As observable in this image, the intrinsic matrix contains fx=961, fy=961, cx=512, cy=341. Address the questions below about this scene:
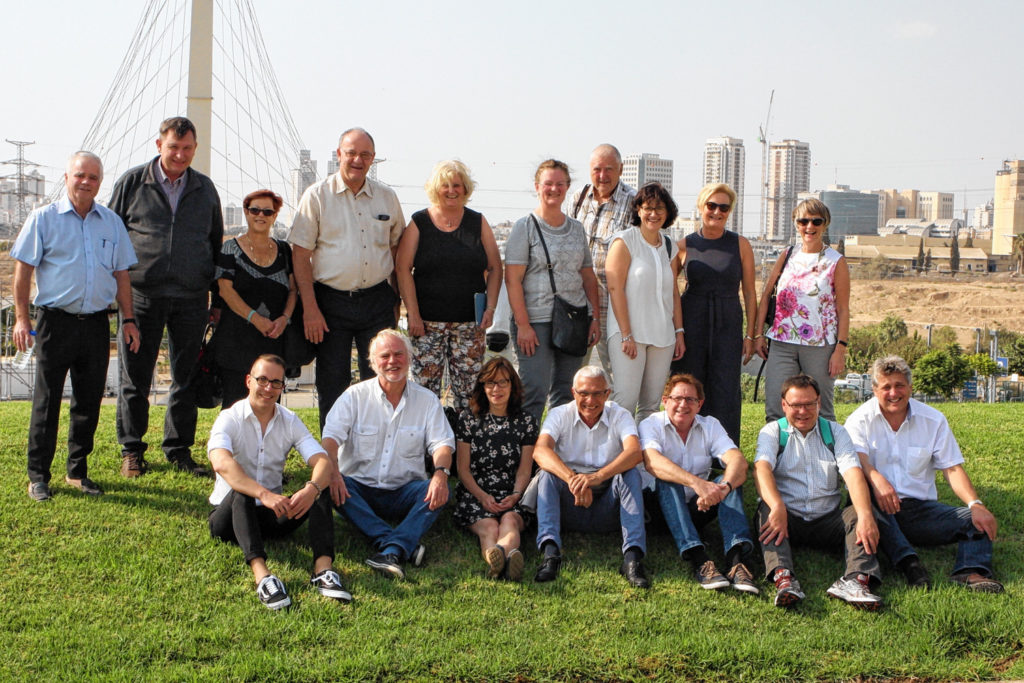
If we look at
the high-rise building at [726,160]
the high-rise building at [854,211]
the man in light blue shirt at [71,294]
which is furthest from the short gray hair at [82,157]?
the high-rise building at [854,211]

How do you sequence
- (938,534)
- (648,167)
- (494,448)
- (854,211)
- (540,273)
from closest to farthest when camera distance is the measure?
(938,534) < (494,448) < (540,273) < (648,167) < (854,211)

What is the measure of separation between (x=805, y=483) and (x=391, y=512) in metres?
2.29

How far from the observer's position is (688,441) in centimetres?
541

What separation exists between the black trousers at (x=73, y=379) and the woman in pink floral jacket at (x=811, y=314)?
416 centimetres

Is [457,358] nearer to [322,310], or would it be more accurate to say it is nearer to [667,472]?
[322,310]

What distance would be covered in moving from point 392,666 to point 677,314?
122 inches

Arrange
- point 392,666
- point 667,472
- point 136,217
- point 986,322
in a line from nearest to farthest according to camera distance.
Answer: point 392,666, point 667,472, point 136,217, point 986,322

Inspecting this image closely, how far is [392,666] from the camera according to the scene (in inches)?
157

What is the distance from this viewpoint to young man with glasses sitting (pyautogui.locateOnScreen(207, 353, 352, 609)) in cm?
473

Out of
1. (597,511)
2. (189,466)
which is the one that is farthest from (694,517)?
(189,466)

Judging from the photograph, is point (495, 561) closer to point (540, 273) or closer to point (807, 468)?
point (807, 468)

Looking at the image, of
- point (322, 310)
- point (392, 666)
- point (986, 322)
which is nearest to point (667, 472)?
point (392, 666)

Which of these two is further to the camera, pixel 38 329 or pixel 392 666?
pixel 38 329

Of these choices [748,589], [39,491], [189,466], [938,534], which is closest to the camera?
[748,589]
